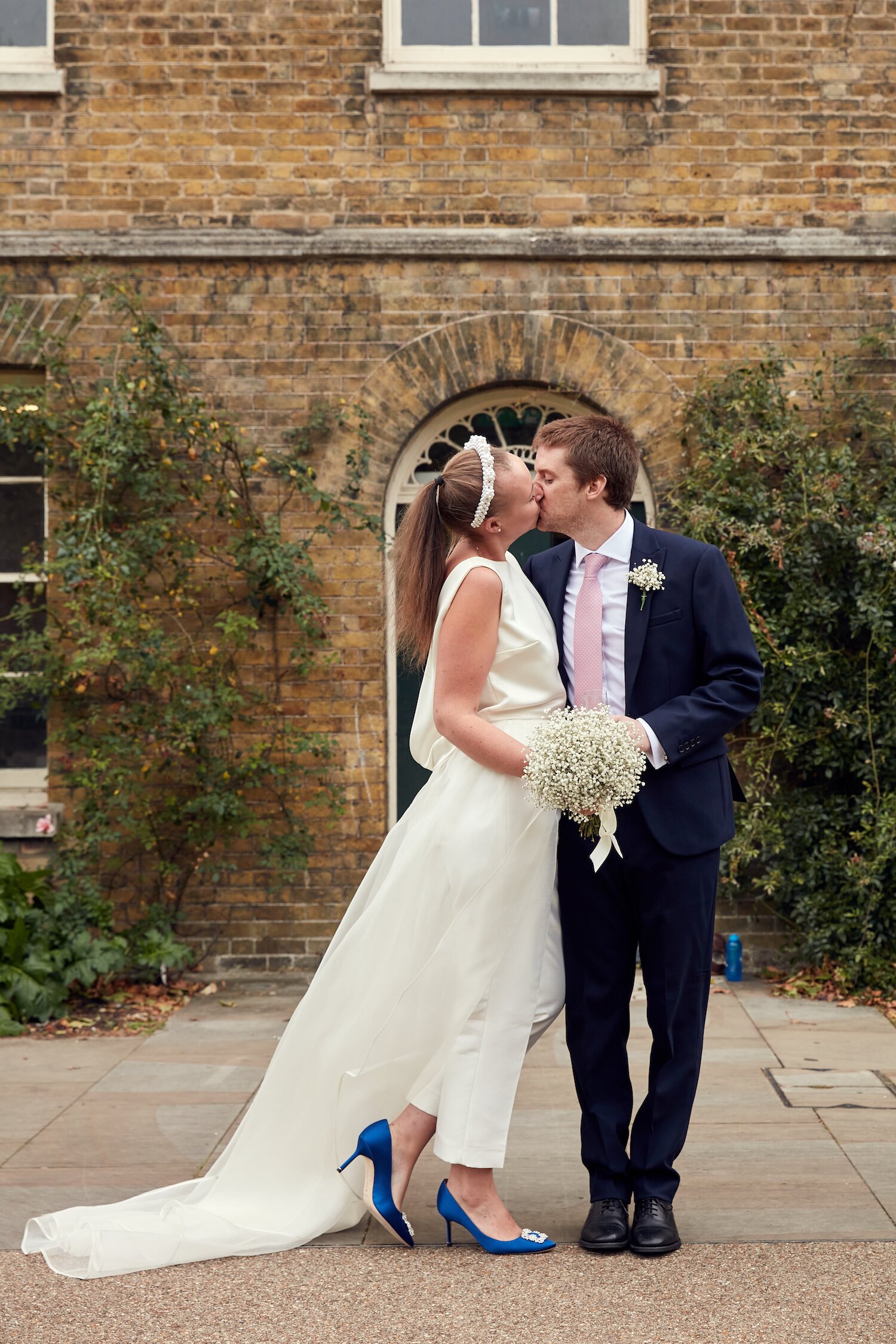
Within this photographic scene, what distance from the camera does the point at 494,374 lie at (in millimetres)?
7074

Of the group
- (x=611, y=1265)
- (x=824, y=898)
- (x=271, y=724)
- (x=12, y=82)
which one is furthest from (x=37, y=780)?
(x=611, y=1265)

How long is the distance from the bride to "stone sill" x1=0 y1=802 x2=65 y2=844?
143 inches

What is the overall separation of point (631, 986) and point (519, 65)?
5.46 m

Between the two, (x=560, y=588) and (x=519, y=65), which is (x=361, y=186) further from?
(x=560, y=588)

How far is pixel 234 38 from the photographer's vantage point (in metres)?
7.04

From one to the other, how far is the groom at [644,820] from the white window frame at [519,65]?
164 inches

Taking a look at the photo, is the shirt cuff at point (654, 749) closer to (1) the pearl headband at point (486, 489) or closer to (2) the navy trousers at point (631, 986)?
(2) the navy trousers at point (631, 986)

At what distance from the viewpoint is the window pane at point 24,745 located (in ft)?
23.9

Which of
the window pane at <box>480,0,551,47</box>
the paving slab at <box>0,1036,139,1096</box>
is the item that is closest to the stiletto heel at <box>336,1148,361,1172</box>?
the paving slab at <box>0,1036,139,1096</box>

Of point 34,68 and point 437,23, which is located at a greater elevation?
point 437,23

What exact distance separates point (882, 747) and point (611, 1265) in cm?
399

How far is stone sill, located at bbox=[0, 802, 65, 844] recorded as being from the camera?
702cm

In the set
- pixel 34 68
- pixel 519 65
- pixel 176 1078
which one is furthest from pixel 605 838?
pixel 34 68

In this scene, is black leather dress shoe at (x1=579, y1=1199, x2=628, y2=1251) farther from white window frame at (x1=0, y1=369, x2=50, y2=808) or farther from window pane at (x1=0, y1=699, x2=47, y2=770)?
window pane at (x1=0, y1=699, x2=47, y2=770)
